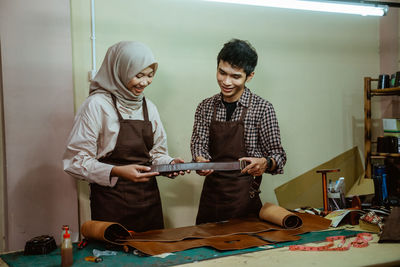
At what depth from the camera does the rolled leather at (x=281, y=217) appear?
2.45 m

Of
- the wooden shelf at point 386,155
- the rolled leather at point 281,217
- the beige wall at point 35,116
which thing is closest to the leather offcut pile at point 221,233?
the rolled leather at point 281,217

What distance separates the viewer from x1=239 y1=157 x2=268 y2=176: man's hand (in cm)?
263

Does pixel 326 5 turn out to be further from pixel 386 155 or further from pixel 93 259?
pixel 93 259

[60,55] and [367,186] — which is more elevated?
[60,55]

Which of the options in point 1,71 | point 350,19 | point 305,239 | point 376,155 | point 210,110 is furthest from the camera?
point 350,19

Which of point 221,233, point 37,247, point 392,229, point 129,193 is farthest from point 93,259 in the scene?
point 392,229

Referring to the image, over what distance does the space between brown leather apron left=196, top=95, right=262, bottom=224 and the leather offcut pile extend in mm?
173

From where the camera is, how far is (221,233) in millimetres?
2346

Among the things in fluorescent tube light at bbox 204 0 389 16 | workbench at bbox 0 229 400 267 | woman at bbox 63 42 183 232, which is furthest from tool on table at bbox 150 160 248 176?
fluorescent tube light at bbox 204 0 389 16

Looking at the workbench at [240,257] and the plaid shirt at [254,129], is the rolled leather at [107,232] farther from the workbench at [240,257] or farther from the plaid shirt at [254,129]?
the plaid shirt at [254,129]

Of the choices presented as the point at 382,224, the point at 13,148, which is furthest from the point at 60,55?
the point at 382,224

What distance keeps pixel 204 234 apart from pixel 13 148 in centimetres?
150

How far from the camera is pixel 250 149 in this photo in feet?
9.55

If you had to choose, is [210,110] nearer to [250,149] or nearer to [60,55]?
[250,149]
